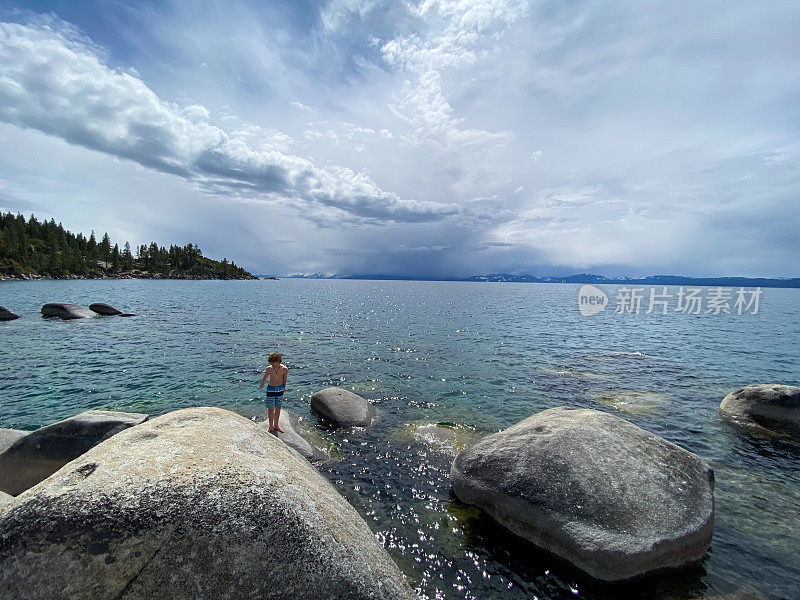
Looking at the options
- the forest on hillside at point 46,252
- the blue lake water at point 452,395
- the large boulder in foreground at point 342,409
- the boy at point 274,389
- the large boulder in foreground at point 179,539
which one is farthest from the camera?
the forest on hillside at point 46,252

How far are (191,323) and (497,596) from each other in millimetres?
50438

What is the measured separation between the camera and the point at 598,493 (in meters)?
8.57

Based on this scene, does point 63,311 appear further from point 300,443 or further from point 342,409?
point 300,443

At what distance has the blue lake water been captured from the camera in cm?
873

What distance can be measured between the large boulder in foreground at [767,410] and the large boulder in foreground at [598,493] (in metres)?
11.0

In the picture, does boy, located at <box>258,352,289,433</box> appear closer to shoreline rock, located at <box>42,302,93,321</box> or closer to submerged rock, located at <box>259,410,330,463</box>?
submerged rock, located at <box>259,410,330,463</box>

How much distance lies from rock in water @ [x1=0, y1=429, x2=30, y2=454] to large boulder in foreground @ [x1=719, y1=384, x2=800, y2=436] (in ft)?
97.5

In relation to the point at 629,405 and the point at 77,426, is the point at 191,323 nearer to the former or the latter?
the point at 77,426

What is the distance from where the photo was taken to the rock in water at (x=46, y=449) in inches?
432

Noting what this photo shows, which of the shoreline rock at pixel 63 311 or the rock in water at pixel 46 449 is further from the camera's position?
the shoreline rock at pixel 63 311

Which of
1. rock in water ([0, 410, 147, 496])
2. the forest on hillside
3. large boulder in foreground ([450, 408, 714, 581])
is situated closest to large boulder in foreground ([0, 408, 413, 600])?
large boulder in foreground ([450, 408, 714, 581])

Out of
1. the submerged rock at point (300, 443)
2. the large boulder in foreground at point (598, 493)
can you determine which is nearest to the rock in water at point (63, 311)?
the submerged rock at point (300, 443)

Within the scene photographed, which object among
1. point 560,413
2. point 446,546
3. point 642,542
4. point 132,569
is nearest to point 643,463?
point 642,542

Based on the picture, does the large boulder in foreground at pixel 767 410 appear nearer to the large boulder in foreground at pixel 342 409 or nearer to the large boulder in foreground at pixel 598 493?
the large boulder in foreground at pixel 598 493
